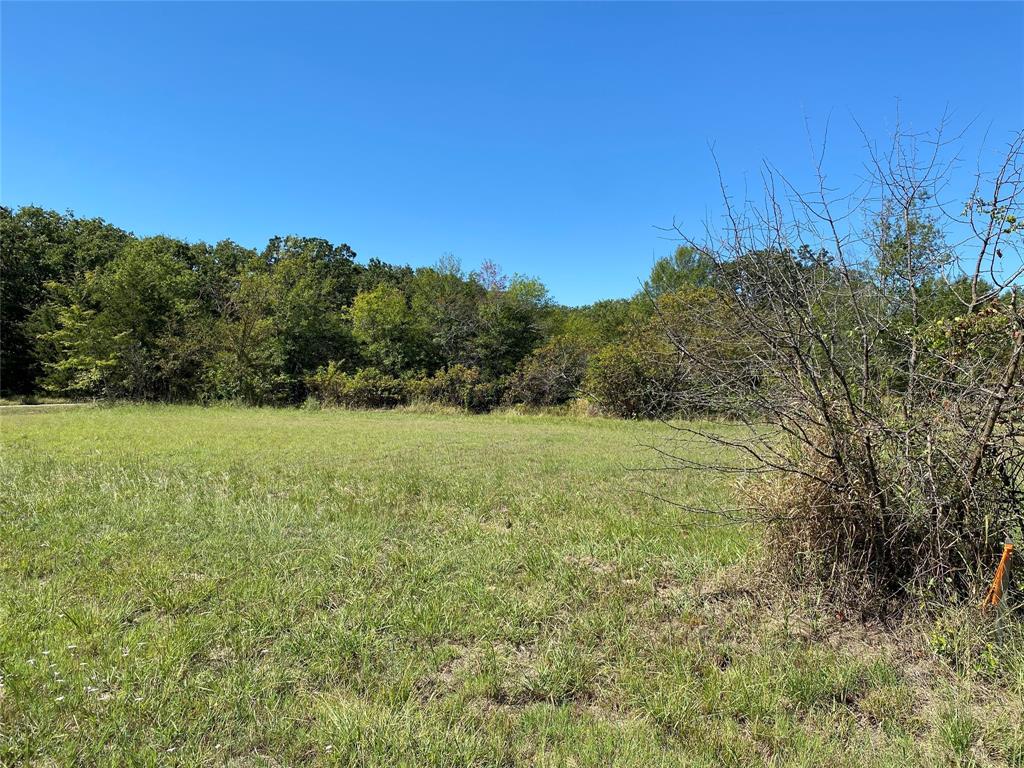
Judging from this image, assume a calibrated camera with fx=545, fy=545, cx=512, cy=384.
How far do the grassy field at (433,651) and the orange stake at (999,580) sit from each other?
0.38 metres

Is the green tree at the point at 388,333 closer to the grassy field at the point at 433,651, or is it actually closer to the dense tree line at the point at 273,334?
the dense tree line at the point at 273,334

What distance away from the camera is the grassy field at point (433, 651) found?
2.05 metres

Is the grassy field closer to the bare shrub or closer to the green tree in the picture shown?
the bare shrub

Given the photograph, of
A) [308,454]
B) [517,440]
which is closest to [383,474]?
[308,454]

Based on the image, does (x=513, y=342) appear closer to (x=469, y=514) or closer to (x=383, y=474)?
(x=383, y=474)

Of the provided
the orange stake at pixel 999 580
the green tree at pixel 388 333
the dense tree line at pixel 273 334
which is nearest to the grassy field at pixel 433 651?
the orange stake at pixel 999 580

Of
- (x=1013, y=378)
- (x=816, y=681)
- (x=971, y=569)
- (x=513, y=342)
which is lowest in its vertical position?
(x=816, y=681)

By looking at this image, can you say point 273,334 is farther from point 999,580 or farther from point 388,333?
point 999,580

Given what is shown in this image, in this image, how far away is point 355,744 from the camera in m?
2.03

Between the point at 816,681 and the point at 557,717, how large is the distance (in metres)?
1.18

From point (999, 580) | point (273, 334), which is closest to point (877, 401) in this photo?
point (999, 580)

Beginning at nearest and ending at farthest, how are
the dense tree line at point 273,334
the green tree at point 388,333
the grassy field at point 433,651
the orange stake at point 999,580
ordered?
1. the grassy field at point 433,651
2. the orange stake at point 999,580
3. the dense tree line at point 273,334
4. the green tree at point 388,333

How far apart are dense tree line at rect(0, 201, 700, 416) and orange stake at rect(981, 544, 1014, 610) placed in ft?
53.0

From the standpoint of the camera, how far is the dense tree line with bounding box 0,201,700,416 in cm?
2289
